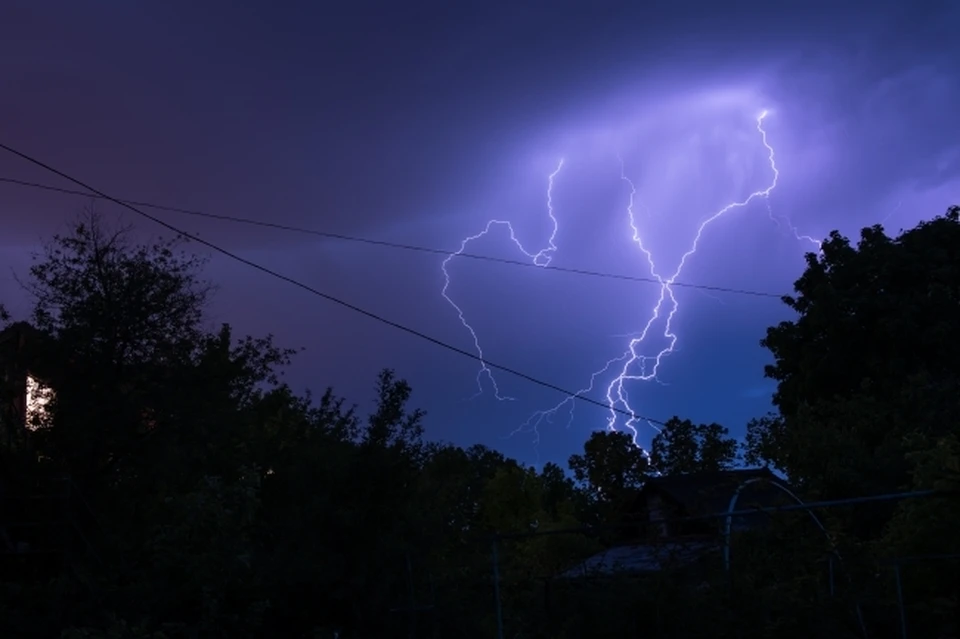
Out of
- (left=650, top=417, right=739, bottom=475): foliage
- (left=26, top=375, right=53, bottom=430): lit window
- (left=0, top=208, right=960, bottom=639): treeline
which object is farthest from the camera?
(left=650, top=417, right=739, bottom=475): foliage

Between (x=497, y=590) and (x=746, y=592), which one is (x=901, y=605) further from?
(x=497, y=590)

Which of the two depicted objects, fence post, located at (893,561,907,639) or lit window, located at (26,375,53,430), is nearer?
fence post, located at (893,561,907,639)

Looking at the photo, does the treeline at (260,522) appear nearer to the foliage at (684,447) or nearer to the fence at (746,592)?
the fence at (746,592)

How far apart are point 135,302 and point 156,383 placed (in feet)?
3.44

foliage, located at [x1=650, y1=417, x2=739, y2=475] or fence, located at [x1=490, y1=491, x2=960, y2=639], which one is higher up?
foliage, located at [x1=650, y1=417, x2=739, y2=475]

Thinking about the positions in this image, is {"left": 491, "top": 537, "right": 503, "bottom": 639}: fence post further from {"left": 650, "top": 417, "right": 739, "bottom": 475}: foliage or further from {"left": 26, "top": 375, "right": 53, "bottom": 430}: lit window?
{"left": 650, "top": 417, "right": 739, "bottom": 475}: foliage

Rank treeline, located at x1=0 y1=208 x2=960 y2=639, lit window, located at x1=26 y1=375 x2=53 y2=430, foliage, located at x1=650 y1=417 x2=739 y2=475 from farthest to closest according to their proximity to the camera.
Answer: foliage, located at x1=650 y1=417 x2=739 y2=475 < lit window, located at x1=26 y1=375 x2=53 y2=430 < treeline, located at x1=0 y1=208 x2=960 y2=639

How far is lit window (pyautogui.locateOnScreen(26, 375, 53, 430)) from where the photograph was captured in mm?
10555

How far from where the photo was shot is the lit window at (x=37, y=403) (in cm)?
1055

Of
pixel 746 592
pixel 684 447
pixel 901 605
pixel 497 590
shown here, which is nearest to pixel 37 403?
pixel 497 590

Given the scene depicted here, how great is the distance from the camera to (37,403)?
10844 mm

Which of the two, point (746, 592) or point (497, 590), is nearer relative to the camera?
point (497, 590)

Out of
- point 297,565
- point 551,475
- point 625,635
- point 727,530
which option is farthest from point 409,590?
point 551,475

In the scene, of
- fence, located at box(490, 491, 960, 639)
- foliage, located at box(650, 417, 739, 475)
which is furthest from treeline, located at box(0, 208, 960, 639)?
foliage, located at box(650, 417, 739, 475)
